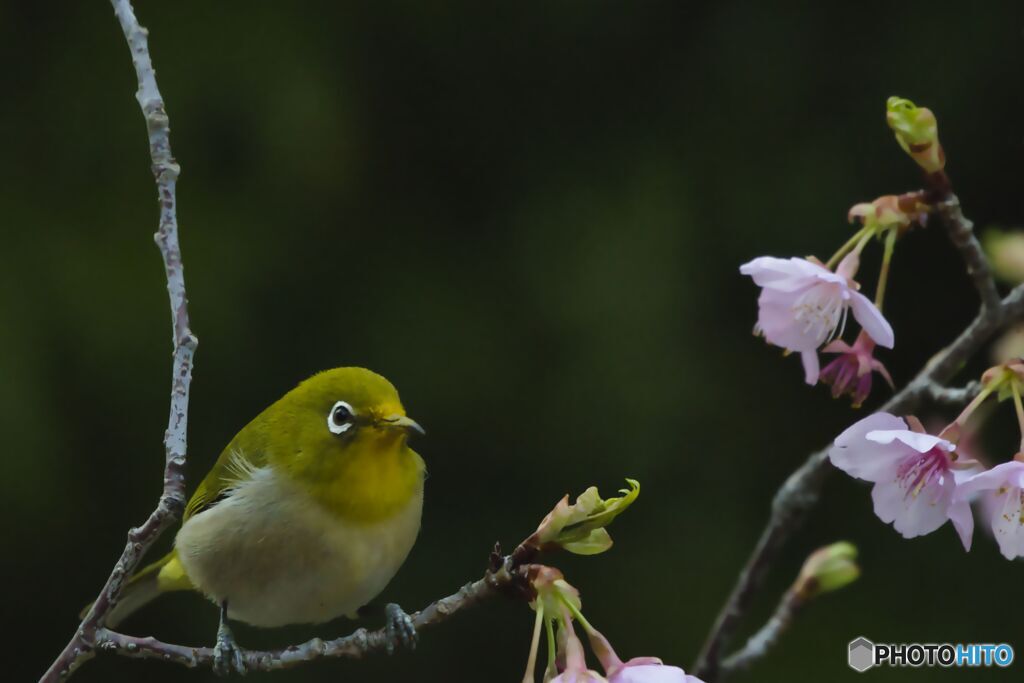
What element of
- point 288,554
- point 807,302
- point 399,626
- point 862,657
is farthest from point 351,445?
point 862,657

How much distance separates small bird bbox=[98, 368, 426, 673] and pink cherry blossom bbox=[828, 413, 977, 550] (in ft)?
1.67

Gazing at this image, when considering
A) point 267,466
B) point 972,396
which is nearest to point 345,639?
point 267,466

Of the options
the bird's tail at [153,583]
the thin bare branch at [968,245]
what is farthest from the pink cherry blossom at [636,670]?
the bird's tail at [153,583]

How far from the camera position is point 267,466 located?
1.68 m

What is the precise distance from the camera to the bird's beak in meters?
1.40

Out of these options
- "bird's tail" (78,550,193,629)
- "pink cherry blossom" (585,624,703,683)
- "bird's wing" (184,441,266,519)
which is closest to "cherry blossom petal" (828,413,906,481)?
"pink cherry blossom" (585,624,703,683)

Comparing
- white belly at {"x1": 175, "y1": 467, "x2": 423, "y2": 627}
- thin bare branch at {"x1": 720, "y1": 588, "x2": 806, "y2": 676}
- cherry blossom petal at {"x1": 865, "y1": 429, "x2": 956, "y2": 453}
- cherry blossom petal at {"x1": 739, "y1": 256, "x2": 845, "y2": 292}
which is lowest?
thin bare branch at {"x1": 720, "y1": 588, "x2": 806, "y2": 676}

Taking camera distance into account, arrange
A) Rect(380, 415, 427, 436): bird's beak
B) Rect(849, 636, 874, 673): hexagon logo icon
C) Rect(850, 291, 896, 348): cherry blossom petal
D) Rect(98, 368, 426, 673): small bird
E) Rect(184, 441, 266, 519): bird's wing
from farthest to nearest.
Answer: Rect(849, 636, 874, 673): hexagon logo icon, Rect(184, 441, 266, 519): bird's wing, Rect(98, 368, 426, 673): small bird, Rect(380, 415, 427, 436): bird's beak, Rect(850, 291, 896, 348): cherry blossom petal

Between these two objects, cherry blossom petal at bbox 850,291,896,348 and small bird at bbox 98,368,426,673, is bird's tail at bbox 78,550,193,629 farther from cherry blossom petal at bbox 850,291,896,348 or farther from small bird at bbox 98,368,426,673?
cherry blossom petal at bbox 850,291,896,348

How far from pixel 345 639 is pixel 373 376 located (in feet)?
1.29

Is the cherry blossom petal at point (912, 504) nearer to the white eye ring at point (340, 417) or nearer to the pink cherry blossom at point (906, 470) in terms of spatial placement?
the pink cherry blossom at point (906, 470)

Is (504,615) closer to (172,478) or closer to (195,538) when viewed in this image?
(195,538)

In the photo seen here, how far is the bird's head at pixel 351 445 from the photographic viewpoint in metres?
1.48

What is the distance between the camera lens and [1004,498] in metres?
1.10
